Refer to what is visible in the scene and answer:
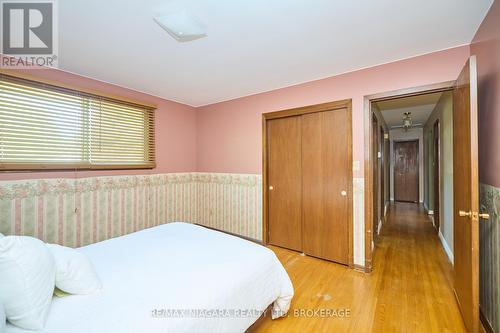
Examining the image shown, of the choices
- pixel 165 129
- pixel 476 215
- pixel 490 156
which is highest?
pixel 165 129

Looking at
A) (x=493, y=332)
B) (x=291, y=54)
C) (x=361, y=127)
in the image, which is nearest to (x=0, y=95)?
(x=291, y=54)

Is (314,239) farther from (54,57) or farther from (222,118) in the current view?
(54,57)

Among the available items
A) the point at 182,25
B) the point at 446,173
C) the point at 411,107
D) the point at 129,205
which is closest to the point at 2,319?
the point at 182,25

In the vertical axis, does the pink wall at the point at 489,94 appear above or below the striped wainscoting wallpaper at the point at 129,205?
above

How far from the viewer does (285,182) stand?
3258 millimetres

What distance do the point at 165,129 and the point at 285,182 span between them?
2176 mm

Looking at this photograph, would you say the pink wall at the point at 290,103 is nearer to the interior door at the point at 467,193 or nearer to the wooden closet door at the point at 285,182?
the wooden closet door at the point at 285,182

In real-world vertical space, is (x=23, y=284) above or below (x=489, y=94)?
below

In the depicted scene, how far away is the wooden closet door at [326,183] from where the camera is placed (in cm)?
272

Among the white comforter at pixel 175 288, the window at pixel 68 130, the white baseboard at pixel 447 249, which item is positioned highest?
the window at pixel 68 130

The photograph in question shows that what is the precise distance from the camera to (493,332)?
59.7 inches

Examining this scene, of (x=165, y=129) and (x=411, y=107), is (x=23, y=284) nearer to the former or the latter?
(x=165, y=129)

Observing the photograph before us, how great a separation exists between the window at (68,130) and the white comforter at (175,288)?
1.41 metres

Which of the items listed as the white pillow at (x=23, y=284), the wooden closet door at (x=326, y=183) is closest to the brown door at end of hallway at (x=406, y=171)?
the wooden closet door at (x=326, y=183)
